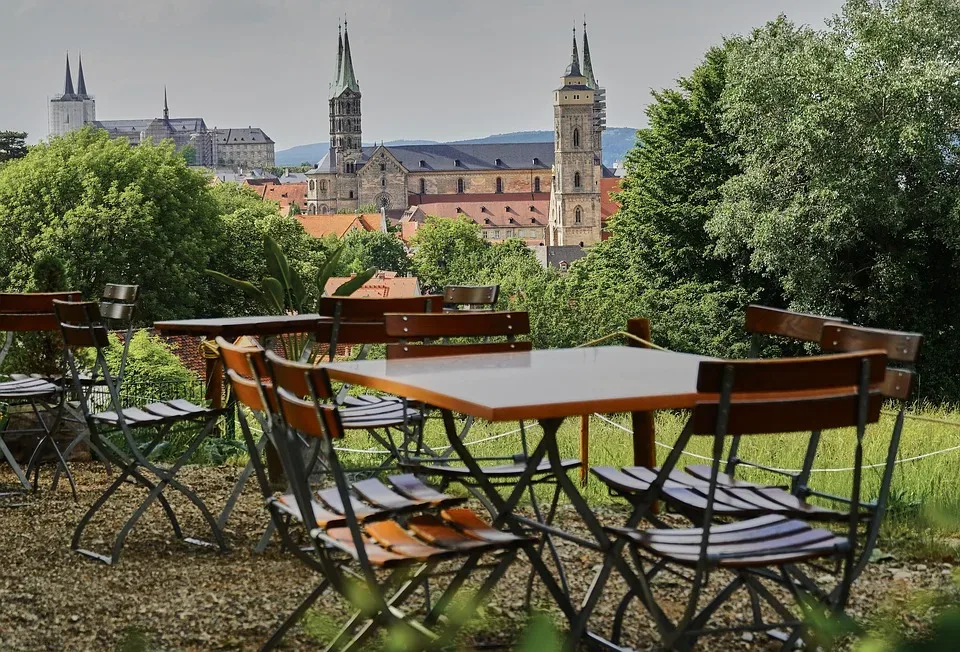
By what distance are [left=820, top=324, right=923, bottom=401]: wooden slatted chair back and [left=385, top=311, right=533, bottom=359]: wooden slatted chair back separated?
1184mm

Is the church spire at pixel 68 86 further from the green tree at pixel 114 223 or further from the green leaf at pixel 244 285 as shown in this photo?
the green leaf at pixel 244 285

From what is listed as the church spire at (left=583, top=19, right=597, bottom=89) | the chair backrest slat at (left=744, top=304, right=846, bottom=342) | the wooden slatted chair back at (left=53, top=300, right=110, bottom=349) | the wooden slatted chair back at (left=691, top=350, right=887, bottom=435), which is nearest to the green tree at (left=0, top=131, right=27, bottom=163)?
the wooden slatted chair back at (left=53, top=300, right=110, bottom=349)

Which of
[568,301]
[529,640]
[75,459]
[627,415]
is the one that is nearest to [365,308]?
[75,459]

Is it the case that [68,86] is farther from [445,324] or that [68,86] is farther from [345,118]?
[445,324]

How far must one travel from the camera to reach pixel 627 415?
456 inches

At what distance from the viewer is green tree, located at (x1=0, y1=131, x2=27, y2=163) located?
63.1 metres

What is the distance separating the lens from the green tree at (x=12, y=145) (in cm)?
6312

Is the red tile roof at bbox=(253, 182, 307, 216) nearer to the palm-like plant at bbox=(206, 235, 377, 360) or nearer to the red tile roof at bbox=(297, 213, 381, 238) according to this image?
the red tile roof at bbox=(297, 213, 381, 238)

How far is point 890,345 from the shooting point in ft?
10.4

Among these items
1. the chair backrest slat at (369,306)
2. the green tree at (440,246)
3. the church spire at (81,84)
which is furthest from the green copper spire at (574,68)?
the chair backrest slat at (369,306)

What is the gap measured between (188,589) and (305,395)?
165 cm

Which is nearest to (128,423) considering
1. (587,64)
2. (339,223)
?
(339,223)

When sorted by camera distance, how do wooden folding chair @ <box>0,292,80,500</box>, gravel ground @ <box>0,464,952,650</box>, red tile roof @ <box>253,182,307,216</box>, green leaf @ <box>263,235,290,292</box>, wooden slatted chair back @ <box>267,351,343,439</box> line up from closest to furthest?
1. wooden slatted chair back @ <box>267,351,343,439</box>
2. gravel ground @ <box>0,464,952,650</box>
3. wooden folding chair @ <box>0,292,80,500</box>
4. green leaf @ <box>263,235,290,292</box>
5. red tile roof @ <box>253,182,307,216</box>

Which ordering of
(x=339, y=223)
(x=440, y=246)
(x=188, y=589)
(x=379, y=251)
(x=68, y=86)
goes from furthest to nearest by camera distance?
(x=68, y=86)
(x=339, y=223)
(x=379, y=251)
(x=440, y=246)
(x=188, y=589)
